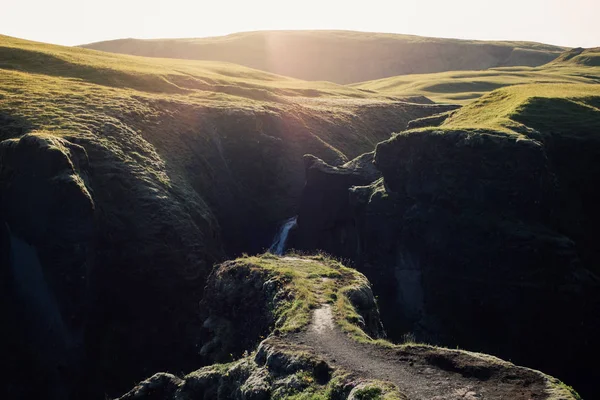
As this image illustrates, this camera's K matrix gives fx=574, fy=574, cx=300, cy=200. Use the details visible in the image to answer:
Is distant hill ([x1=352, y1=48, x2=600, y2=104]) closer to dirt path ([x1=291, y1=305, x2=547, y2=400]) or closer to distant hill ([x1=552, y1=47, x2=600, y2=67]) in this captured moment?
distant hill ([x1=552, y1=47, x2=600, y2=67])

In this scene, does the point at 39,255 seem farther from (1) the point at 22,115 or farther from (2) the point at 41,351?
(1) the point at 22,115

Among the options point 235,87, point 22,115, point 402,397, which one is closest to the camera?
point 402,397

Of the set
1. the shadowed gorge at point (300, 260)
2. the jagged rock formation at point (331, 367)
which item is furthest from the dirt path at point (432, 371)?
the shadowed gorge at point (300, 260)

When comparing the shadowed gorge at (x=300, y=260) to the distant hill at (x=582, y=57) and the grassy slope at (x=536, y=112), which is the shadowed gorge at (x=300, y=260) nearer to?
the grassy slope at (x=536, y=112)

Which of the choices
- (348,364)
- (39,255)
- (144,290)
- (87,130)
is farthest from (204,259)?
(348,364)

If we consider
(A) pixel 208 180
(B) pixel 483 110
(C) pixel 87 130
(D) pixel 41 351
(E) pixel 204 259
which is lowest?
(D) pixel 41 351

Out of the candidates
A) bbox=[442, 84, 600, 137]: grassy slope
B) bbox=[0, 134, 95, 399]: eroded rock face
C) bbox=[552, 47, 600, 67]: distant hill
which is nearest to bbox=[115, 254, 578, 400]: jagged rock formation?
bbox=[0, 134, 95, 399]: eroded rock face
